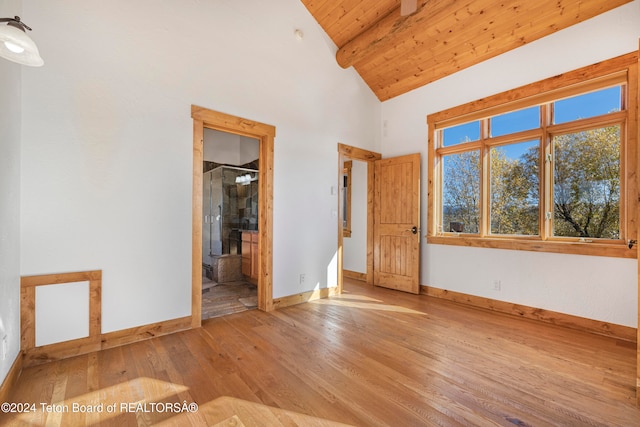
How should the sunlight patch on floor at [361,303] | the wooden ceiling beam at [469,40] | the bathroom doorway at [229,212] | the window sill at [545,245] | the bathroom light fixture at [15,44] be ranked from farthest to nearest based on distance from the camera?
the bathroom doorway at [229,212] < the sunlight patch on floor at [361,303] < the wooden ceiling beam at [469,40] < the window sill at [545,245] < the bathroom light fixture at [15,44]

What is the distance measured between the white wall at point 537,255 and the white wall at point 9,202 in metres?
4.49

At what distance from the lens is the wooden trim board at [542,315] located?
281 centimetres

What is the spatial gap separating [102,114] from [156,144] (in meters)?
0.46

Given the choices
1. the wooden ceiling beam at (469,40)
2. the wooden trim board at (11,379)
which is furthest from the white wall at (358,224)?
the wooden trim board at (11,379)

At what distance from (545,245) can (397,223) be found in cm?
193

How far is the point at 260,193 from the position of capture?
3.58m

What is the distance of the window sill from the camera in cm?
281

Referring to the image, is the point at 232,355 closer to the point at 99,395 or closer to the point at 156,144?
the point at 99,395

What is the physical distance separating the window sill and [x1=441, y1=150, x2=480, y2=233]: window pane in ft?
0.72

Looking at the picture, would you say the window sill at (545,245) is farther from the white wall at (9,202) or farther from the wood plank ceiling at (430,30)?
the white wall at (9,202)

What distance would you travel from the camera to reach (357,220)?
552 cm

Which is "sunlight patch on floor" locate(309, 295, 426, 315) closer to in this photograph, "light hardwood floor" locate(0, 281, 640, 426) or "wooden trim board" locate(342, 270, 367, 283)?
"light hardwood floor" locate(0, 281, 640, 426)

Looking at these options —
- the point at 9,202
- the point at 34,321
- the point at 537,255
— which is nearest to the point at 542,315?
the point at 537,255

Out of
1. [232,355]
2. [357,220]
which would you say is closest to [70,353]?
[232,355]
